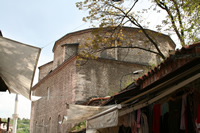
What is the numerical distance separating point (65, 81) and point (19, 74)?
14.6 metres

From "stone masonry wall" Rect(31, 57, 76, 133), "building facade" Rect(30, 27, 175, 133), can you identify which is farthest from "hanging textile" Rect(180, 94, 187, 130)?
"stone masonry wall" Rect(31, 57, 76, 133)

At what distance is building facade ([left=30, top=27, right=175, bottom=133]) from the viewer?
53.5 ft

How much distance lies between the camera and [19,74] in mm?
3074

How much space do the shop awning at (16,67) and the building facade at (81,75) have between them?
11.9 m

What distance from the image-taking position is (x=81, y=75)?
643 inches

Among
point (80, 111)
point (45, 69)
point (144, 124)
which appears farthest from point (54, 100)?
point (144, 124)

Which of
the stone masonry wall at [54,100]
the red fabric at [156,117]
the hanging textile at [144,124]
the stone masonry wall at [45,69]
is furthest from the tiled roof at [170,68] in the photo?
the stone masonry wall at [45,69]

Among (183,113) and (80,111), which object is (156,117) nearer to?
(183,113)

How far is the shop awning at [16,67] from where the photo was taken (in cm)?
305

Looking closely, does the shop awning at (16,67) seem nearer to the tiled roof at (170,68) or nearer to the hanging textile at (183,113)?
the tiled roof at (170,68)

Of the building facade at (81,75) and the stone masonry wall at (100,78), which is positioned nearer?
the stone masonry wall at (100,78)

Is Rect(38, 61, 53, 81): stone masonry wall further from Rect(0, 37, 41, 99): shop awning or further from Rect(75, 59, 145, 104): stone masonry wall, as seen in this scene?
Rect(0, 37, 41, 99): shop awning

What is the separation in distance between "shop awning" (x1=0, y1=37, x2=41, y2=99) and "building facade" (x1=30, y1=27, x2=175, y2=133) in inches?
469

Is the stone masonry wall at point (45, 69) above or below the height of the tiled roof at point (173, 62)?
above
